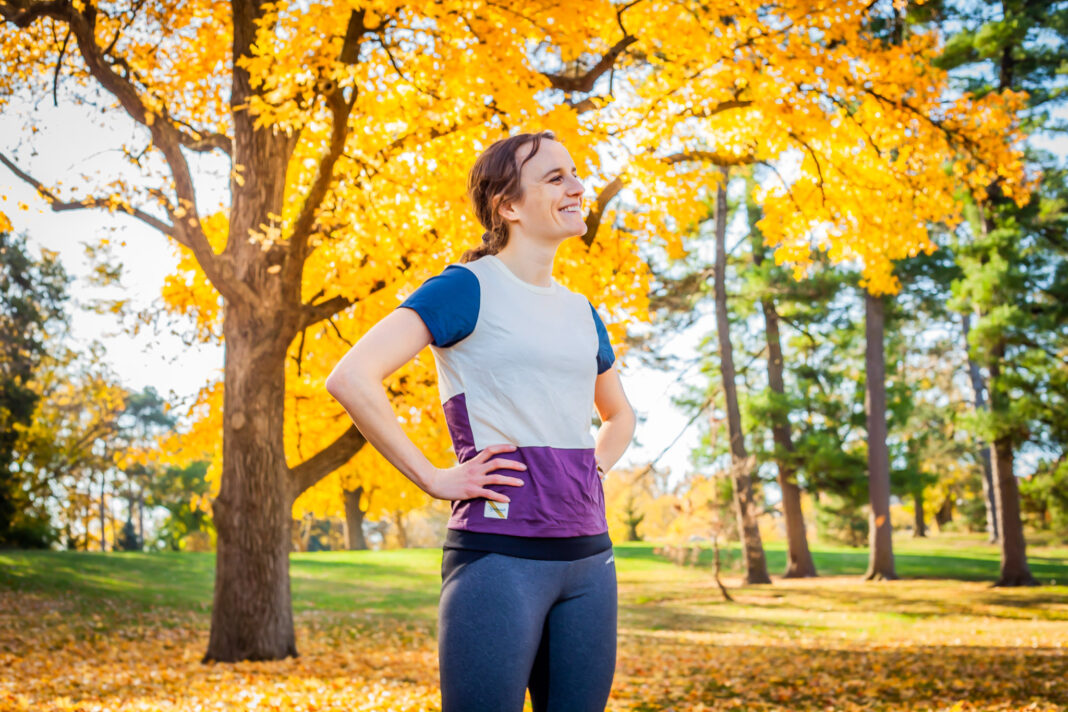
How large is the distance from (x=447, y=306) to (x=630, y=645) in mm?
9803

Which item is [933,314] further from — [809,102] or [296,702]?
[296,702]

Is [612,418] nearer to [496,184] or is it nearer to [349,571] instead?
[496,184]

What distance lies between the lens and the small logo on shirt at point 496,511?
187cm

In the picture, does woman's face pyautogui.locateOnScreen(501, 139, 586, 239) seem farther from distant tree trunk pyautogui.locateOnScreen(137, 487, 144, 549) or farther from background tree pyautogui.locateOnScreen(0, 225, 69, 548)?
distant tree trunk pyautogui.locateOnScreen(137, 487, 144, 549)

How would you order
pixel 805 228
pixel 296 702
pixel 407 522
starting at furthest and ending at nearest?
pixel 407 522 < pixel 805 228 < pixel 296 702

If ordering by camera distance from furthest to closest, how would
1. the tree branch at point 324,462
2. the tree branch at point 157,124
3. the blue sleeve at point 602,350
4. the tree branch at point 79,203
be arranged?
the tree branch at point 324,462 → the tree branch at point 79,203 → the tree branch at point 157,124 → the blue sleeve at point 602,350

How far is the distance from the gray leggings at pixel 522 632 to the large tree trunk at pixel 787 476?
2068 centimetres

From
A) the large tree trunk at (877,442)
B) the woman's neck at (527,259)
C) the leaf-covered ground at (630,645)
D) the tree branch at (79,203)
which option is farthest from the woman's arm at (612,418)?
the large tree trunk at (877,442)

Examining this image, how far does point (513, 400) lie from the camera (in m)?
1.95

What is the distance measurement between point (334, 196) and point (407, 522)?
45443mm

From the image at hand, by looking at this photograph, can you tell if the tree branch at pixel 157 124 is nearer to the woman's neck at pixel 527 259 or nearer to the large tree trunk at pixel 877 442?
the woman's neck at pixel 527 259

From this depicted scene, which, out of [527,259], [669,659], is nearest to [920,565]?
[669,659]

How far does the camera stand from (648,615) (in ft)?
49.0

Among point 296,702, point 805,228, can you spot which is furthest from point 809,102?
point 296,702
